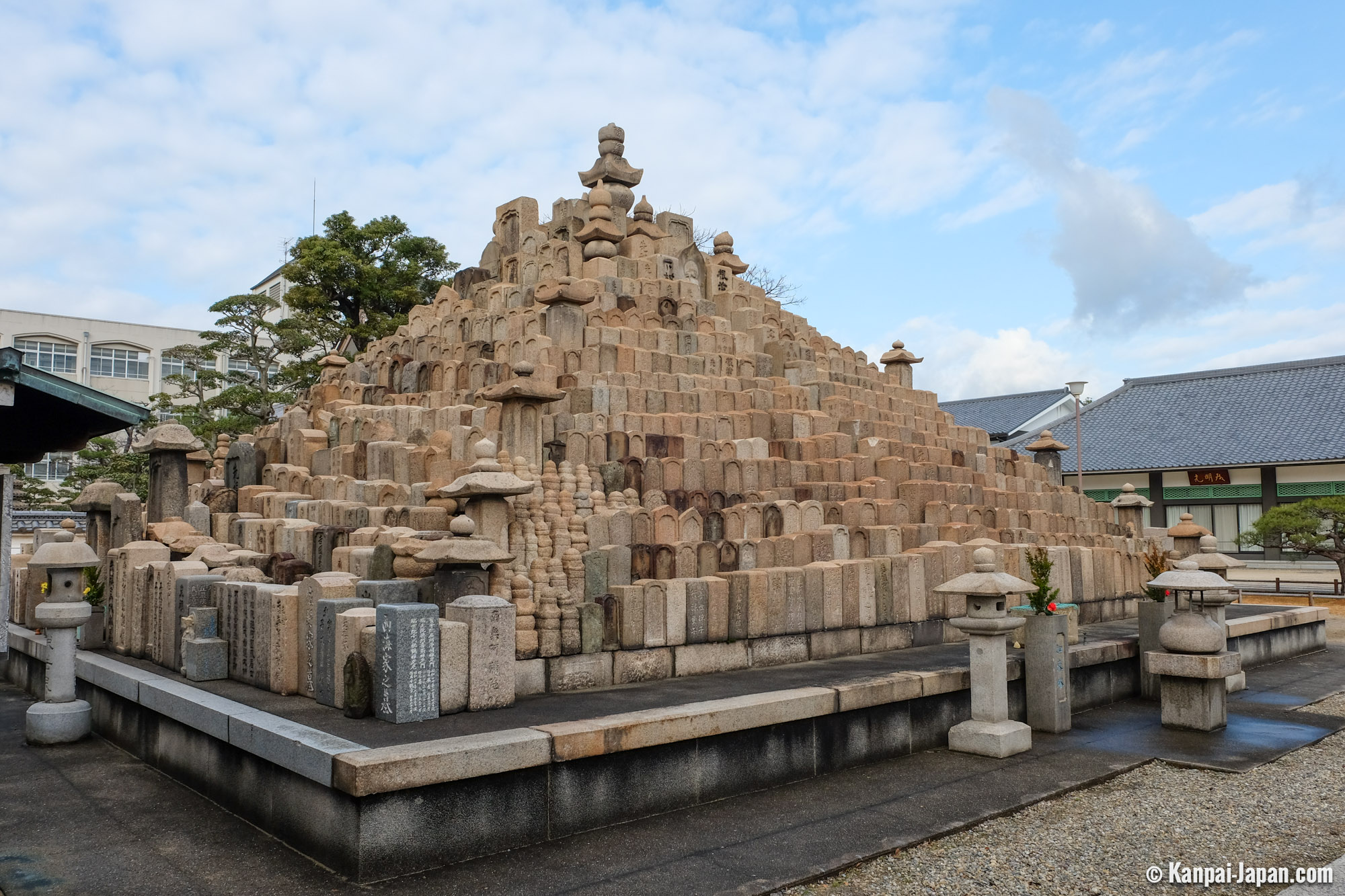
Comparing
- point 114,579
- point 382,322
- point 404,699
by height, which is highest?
point 382,322

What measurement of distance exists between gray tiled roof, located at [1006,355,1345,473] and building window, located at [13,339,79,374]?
1943 inches

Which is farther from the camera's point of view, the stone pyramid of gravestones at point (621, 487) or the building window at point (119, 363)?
the building window at point (119, 363)

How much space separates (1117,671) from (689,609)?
18.4 ft

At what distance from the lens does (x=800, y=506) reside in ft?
40.8

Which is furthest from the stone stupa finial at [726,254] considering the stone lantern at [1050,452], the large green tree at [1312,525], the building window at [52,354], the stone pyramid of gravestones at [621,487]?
the building window at [52,354]

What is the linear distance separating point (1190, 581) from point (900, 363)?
36.9 ft

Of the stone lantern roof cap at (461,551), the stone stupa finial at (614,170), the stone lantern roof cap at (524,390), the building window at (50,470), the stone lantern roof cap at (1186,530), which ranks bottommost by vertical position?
the stone lantern roof cap at (1186,530)

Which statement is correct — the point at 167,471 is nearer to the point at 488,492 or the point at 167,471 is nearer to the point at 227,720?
the point at 488,492

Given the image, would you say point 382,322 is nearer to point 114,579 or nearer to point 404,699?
point 114,579

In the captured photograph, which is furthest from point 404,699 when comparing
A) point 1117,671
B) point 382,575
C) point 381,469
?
point 1117,671

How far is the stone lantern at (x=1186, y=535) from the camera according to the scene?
18109mm

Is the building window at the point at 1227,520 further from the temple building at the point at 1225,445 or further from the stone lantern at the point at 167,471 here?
the stone lantern at the point at 167,471

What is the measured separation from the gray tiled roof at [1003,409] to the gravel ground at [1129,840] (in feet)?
113

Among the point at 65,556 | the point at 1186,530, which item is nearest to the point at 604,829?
the point at 65,556
